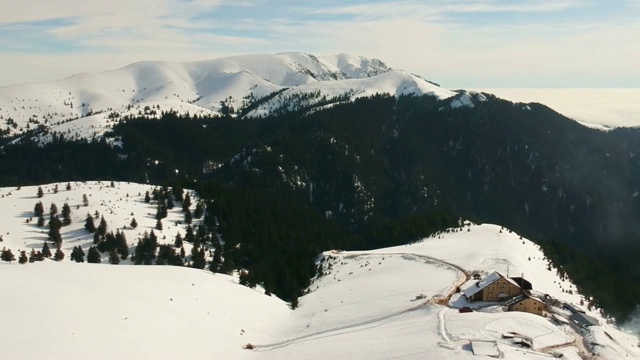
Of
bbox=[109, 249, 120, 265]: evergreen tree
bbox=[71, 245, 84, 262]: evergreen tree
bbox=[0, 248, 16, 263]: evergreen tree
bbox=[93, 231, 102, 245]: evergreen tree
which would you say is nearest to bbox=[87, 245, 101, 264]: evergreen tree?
bbox=[71, 245, 84, 262]: evergreen tree

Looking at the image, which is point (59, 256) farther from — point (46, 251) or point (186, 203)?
point (186, 203)

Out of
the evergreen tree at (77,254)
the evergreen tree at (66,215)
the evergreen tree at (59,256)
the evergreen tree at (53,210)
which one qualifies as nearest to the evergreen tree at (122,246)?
the evergreen tree at (77,254)

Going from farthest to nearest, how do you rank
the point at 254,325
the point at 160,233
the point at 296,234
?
1. the point at 296,234
2. the point at 160,233
3. the point at 254,325

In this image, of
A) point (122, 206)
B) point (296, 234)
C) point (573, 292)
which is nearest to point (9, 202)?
point (122, 206)

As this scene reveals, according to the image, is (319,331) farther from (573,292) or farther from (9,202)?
(9,202)

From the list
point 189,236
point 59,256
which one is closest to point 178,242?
point 189,236

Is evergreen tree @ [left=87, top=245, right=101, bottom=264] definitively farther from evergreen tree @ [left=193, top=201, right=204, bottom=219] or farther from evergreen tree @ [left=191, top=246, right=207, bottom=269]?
evergreen tree @ [left=193, top=201, right=204, bottom=219]

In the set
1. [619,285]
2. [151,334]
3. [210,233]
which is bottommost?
[619,285]
